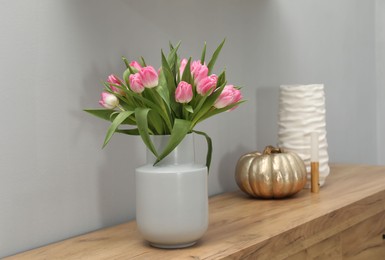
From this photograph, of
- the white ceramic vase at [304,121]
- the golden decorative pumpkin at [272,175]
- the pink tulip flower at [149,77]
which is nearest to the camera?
the pink tulip flower at [149,77]

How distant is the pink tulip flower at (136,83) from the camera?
3.82 feet

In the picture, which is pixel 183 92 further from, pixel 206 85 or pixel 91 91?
pixel 91 91

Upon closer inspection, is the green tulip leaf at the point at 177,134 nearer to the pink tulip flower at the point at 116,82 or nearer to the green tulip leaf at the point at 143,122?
the green tulip leaf at the point at 143,122

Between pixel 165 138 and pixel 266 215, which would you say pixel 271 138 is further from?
pixel 165 138

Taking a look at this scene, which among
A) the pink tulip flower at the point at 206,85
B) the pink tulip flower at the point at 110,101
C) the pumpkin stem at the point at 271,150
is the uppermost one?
the pink tulip flower at the point at 206,85

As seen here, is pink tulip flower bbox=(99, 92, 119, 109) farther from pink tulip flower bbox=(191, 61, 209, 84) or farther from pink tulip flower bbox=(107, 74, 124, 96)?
pink tulip flower bbox=(191, 61, 209, 84)

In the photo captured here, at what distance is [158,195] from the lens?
1.20 metres

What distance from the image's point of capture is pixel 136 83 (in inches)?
46.0

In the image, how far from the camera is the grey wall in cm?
123

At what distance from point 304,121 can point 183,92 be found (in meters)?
0.77

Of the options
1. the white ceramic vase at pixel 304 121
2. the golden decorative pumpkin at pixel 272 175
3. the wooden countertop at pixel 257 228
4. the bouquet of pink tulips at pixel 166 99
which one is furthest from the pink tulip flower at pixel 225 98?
the white ceramic vase at pixel 304 121

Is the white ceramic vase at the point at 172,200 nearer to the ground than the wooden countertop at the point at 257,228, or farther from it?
farther from it

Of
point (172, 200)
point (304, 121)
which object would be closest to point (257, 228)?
point (172, 200)

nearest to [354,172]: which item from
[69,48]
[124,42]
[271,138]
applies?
[271,138]
